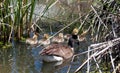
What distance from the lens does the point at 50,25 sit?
30.4ft

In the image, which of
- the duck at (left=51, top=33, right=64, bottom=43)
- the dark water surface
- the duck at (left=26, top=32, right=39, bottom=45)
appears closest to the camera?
the dark water surface

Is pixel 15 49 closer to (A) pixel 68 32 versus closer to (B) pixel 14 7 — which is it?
(B) pixel 14 7

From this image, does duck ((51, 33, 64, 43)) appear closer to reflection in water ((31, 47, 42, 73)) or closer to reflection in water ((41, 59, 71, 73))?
reflection in water ((31, 47, 42, 73))

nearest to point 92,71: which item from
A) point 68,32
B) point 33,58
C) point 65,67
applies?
point 65,67

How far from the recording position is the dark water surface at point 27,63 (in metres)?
6.81

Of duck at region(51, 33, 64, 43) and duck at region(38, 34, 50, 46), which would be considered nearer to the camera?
duck at region(38, 34, 50, 46)

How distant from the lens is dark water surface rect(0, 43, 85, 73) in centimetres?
681

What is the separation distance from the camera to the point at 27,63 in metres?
7.16

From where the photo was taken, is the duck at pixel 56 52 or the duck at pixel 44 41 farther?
the duck at pixel 44 41

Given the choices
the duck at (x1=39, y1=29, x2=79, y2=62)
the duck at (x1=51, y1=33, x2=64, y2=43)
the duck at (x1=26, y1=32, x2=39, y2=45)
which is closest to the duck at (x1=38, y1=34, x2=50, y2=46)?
the duck at (x1=26, y1=32, x2=39, y2=45)

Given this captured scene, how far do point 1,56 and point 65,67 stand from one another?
131 centimetres

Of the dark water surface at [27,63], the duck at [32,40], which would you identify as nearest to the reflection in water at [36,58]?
the dark water surface at [27,63]

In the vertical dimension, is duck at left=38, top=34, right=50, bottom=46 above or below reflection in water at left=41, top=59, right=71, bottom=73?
above

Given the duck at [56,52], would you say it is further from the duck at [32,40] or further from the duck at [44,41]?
the duck at [32,40]
